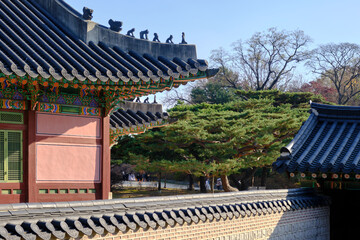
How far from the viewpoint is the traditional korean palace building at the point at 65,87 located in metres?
11.0

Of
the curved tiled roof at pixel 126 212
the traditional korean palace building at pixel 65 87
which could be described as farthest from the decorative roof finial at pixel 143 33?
the curved tiled roof at pixel 126 212

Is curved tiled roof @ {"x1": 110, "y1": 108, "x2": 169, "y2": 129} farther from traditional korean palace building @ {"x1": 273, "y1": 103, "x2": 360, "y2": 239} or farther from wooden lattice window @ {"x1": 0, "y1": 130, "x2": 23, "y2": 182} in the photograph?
traditional korean palace building @ {"x1": 273, "y1": 103, "x2": 360, "y2": 239}

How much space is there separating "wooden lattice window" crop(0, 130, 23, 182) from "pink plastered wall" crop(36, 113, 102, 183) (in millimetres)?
391

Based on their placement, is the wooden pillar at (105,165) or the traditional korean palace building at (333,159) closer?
the traditional korean palace building at (333,159)

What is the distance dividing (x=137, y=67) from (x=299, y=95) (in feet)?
104

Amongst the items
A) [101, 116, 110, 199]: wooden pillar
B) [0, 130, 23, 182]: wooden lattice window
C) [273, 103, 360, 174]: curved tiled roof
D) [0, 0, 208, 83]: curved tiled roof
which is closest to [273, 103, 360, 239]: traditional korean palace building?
[273, 103, 360, 174]: curved tiled roof

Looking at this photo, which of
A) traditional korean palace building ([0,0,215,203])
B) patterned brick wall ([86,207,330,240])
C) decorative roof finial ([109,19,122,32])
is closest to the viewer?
patterned brick wall ([86,207,330,240])

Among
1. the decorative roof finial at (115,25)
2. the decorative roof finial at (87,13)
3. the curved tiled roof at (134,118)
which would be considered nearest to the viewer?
the decorative roof finial at (87,13)

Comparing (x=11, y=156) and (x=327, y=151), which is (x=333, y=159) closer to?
(x=327, y=151)

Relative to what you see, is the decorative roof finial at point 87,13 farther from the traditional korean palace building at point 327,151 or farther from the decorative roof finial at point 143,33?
the traditional korean palace building at point 327,151

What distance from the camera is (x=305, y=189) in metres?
14.2

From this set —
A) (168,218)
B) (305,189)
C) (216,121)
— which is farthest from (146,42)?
(216,121)

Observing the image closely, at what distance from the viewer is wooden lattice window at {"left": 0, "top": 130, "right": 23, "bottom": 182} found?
11.2 meters

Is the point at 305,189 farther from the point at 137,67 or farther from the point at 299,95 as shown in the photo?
the point at 299,95
